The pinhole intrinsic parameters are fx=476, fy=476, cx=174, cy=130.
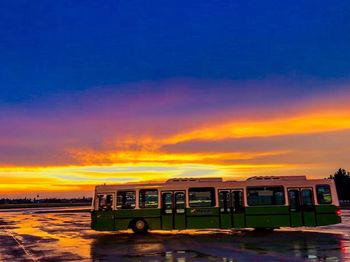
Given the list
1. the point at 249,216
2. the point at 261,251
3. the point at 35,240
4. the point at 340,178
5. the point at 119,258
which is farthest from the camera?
the point at 340,178

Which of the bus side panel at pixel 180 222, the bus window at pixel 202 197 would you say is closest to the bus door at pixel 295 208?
the bus window at pixel 202 197

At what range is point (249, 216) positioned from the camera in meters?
24.8

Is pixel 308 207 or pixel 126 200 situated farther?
pixel 126 200

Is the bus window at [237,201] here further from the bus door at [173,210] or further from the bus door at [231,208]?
the bus door at [173,210]

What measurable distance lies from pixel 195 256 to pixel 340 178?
75.0m

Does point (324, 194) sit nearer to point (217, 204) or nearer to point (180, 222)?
point (217, 204)

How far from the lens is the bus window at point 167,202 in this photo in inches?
995

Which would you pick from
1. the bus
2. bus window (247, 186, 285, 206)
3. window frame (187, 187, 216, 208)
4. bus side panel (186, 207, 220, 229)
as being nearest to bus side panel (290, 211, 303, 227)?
the bus

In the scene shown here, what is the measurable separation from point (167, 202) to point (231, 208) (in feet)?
11.2

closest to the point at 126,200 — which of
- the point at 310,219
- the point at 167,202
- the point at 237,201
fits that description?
the point at 167,202

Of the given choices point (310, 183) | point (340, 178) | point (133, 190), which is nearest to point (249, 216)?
point (310, 183)

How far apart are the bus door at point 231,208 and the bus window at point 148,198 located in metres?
3.48

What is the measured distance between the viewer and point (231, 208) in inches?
986

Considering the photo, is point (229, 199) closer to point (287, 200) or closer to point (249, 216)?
point (249, 216)
